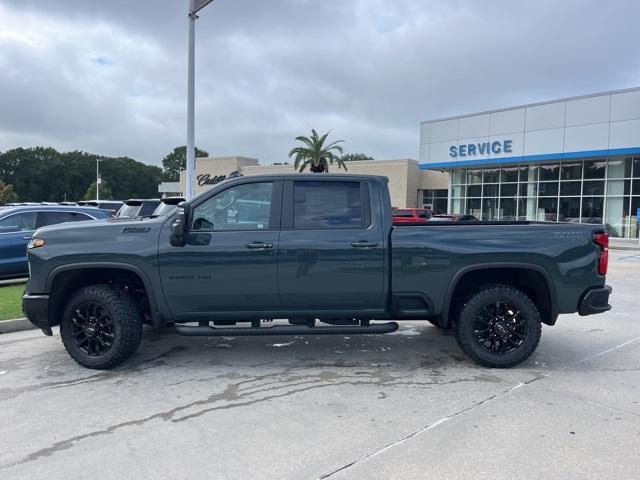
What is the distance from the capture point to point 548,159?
2991cm

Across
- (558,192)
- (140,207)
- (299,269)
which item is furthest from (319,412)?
(558,192)

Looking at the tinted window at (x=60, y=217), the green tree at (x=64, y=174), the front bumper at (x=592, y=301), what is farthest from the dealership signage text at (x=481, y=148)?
the green tree at (x=64, y=174)

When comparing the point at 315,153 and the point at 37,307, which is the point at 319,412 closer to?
the point at 37,307

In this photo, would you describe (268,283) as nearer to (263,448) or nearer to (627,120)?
(263,448)

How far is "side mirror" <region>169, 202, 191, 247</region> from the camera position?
4902 millimetres

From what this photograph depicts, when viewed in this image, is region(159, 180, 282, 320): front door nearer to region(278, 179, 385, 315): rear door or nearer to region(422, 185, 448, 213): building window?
region(278, 179, 385, 315): rear door

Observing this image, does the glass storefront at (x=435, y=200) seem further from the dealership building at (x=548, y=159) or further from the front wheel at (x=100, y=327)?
the front wheel at (x=100, y=327)

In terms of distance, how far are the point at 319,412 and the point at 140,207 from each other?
31.9ft

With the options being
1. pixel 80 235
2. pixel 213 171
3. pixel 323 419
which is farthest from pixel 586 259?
pixel 213 171

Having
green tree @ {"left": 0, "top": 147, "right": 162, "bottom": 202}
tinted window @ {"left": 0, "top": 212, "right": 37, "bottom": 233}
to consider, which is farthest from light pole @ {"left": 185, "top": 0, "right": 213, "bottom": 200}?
green tree @ {"left": 0, "top": 147, "right": 162, "bottom": 202}

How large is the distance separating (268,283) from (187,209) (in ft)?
3.50

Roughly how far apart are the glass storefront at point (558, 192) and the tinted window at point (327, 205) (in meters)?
27.8

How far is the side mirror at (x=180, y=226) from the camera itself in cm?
490

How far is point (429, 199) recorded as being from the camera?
47531mm
